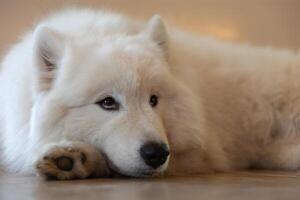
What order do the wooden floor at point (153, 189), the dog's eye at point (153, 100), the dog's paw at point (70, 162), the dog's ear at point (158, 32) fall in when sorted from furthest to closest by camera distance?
the dog's ear at point (158, 32) → the dog's eye at point (153, 100) → the dog's paw at point (70, 162) → the wooden floor at point (153, 189)

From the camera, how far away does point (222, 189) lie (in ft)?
7.47

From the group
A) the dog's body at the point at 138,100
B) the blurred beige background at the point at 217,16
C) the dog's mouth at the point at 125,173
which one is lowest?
the dog's mouth at the point at 125,173

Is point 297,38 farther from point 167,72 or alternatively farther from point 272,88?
point 167,72

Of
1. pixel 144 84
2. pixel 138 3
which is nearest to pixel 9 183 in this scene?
pixel 144 84

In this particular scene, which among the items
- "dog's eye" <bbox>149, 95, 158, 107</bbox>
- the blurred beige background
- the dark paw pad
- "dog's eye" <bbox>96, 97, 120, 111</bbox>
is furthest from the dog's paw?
the blurred beige background

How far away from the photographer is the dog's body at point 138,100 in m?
2.76

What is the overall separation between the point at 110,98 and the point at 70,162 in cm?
40

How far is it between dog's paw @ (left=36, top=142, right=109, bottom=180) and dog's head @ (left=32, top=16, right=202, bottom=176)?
86 mm

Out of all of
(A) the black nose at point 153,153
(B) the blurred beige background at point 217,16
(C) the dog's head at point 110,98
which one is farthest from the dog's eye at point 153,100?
(B) the blurred beige background at point 217,16

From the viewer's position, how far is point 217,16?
21.3 ft

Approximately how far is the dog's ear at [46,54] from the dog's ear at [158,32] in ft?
1.64

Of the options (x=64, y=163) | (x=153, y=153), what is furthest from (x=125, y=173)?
(x=64, y=163)

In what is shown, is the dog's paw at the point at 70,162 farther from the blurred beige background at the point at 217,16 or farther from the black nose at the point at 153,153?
the blurred beige background at the point at 217,16

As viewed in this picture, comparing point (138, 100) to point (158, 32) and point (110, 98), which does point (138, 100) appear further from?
point (158, 32)
